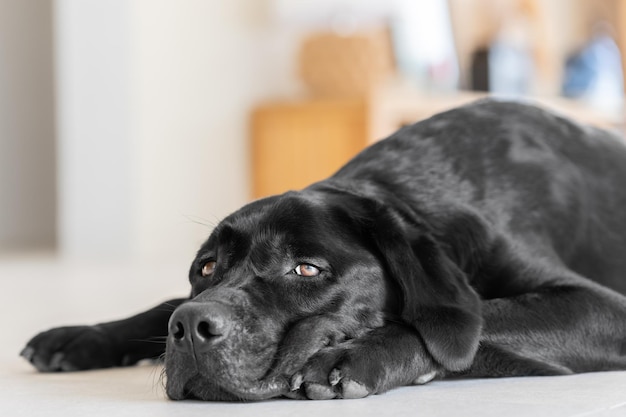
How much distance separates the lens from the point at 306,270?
1912 millimetres

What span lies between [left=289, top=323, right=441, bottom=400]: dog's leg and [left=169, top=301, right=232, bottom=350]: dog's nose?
16cm

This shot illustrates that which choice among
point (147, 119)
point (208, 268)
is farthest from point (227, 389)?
point (147, 119)

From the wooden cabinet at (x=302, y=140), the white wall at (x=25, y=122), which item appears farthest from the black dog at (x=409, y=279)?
the white wall at (x=25, y=122)

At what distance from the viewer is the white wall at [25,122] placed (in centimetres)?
825

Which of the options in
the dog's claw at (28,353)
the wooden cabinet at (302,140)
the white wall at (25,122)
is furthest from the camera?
the white wall at (25,122)

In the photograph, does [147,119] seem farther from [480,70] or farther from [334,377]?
[334,377]

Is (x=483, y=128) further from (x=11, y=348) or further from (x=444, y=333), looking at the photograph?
(x=11, y=348)

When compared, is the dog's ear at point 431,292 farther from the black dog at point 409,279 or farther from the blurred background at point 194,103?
the blurred background at point 194,103

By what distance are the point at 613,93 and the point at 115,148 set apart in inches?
220

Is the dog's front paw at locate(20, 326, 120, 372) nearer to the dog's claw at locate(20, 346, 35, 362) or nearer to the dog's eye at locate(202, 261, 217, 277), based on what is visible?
the dog's claw at locate(20, 346, 35, 362)

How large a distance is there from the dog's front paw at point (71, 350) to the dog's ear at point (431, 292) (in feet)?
2.70

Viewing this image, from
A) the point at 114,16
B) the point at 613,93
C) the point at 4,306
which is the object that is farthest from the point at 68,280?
the point at 613,93

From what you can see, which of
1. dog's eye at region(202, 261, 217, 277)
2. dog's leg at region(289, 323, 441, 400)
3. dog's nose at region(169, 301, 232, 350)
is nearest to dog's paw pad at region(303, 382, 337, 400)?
dog's leg at region(289, 323, 441, 400)

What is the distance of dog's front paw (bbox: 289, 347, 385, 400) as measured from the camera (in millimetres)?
1730
